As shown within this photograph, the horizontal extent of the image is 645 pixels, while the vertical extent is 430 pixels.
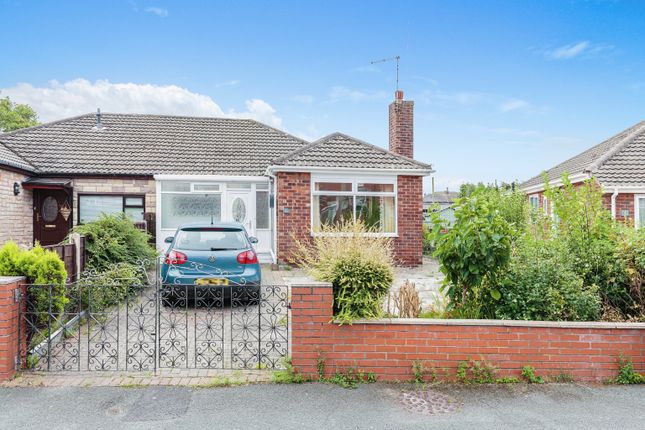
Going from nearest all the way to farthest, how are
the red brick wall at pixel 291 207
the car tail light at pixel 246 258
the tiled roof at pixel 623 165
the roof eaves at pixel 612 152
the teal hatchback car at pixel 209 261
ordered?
the teal hatchback car at pixel 209 261
the car tail light at pixel 246 258
the red brick wall at pixel 291 207
the tiled roof at pixel 623 165
the roof eaves at pixel 612 152

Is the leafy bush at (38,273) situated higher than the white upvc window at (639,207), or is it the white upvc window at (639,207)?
the white upvc window at (639,207)

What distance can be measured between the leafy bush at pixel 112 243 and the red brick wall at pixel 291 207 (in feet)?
12.1

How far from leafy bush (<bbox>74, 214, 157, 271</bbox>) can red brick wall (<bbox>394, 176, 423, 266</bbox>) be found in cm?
674

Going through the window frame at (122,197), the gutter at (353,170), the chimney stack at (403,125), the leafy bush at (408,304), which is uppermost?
the chimney stack at (403,125)

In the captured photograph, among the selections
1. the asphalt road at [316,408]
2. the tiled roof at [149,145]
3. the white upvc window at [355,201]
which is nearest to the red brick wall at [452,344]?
the asphalt road at [316,408]

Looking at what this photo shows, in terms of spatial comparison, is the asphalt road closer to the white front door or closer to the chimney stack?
the white front door

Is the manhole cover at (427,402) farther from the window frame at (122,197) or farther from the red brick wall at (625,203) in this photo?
the red brick wall at (625,203)

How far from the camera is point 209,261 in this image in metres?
7.14

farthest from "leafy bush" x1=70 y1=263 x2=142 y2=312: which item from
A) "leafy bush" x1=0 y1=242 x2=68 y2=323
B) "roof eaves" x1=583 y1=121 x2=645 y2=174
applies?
"roof eaves" x1=583 y1=121 x2=645 y2=174

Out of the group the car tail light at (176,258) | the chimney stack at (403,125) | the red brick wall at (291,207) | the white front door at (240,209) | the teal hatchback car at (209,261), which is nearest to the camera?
the teal hatchback car at (209,261)

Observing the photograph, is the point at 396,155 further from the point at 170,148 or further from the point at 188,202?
the point at 170,148

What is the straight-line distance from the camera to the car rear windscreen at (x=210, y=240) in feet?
24.3

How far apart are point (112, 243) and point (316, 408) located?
19.2ft

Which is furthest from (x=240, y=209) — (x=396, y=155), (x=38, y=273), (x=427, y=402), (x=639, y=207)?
(x=639, y=207)
